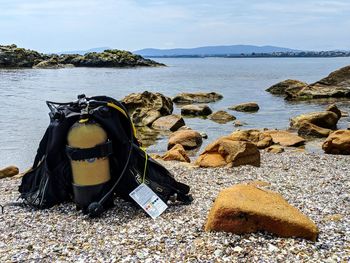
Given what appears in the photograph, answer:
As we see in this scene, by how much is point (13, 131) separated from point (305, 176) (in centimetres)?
1871

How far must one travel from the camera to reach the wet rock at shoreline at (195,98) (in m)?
40.1

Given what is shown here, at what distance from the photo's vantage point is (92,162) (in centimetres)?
732

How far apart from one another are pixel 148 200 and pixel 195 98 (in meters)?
34.1

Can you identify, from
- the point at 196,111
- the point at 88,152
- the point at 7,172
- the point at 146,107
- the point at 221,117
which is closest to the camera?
the point at 88,152

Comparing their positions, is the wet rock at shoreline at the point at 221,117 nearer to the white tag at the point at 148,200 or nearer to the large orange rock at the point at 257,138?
the large orange rock at the point at 257,138

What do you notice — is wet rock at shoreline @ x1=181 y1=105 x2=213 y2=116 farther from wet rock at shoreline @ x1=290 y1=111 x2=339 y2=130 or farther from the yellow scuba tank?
the yellow scuba tank

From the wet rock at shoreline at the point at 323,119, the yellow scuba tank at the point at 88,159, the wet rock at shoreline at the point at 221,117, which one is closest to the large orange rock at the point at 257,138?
the wet rock at shoreline at the point at 323,119

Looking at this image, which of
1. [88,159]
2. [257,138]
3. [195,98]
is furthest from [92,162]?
[195,98]

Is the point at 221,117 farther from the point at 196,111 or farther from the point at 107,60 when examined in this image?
the point at 107,60

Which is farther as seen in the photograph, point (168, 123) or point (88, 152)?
point (168, 123)

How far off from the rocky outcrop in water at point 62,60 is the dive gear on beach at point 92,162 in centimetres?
Answer: 9648

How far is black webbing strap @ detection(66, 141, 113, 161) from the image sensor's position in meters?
7.22

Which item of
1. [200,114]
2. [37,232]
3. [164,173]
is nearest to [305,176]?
[164,173]

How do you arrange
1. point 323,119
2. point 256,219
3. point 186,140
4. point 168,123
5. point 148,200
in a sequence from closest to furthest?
point 256,219 → point 148,200 → point 186,140 → point 323,119 → point 168,123
